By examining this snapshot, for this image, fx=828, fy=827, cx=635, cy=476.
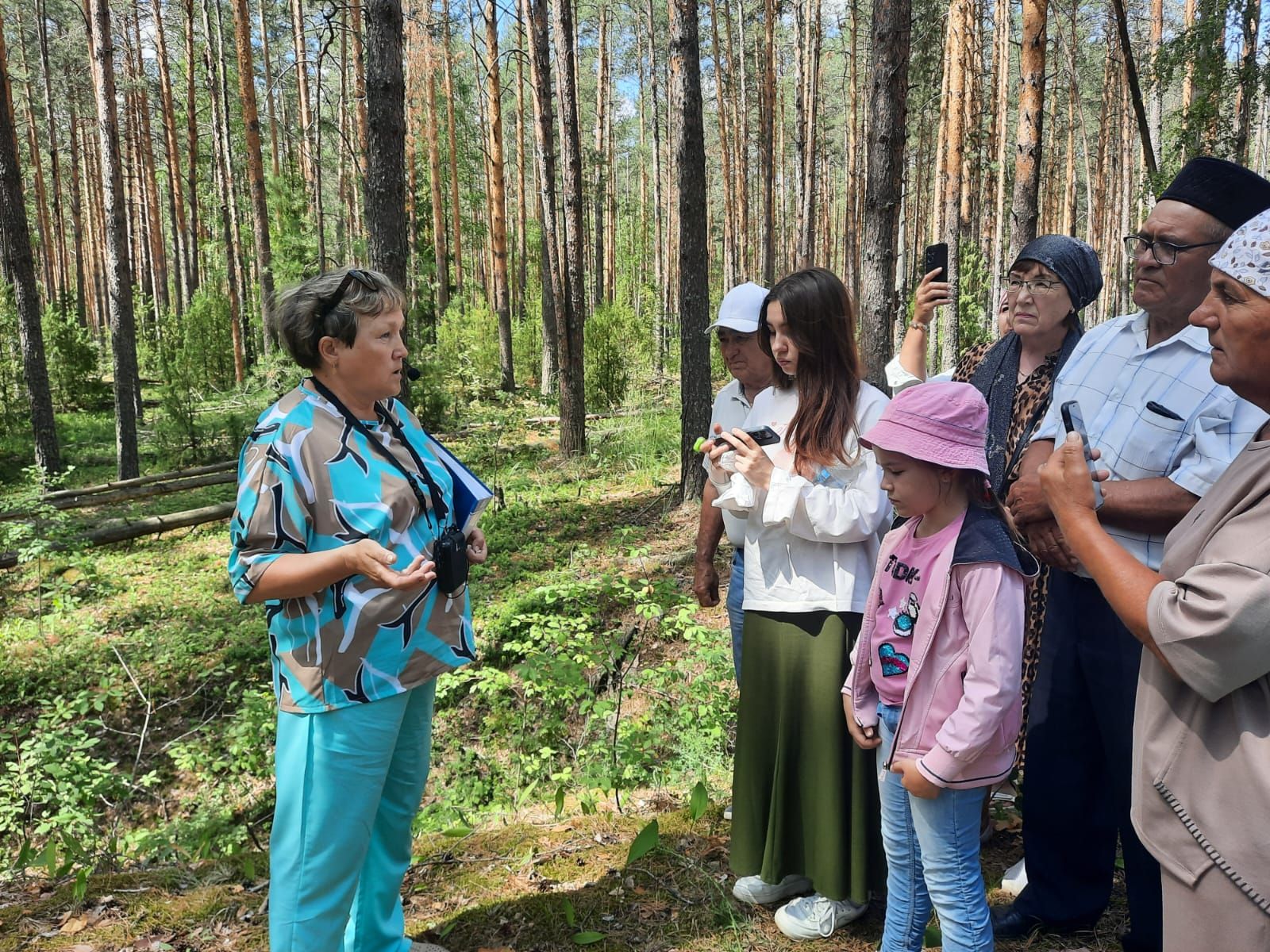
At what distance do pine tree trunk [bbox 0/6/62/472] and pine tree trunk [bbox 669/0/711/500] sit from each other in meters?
7.52

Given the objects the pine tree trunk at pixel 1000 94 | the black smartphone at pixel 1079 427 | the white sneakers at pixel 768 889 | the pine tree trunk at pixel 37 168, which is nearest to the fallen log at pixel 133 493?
the white sneakers at pixel 768 889

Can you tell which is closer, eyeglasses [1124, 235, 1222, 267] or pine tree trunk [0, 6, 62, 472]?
eyeglasses [1124, 235, 1222, 267]

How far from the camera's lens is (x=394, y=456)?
6.95 feet

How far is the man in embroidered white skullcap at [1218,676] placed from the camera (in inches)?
46.2

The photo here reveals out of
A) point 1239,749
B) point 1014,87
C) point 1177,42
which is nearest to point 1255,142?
point 1014,87

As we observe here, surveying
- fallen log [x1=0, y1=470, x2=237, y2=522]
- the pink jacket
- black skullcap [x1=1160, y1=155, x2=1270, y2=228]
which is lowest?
fallen log [x1=0, y1=470, x2=237, y2=522]

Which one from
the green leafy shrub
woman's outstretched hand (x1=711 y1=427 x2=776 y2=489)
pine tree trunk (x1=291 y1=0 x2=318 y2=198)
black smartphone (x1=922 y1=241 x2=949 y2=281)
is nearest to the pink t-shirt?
→ woman's outstretched hand (x1=711 y1=427 x2=776 y2=489)

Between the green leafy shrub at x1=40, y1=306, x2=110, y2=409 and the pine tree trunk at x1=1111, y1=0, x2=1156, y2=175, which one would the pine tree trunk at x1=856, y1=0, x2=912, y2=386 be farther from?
the green leafy shrub at x1=40, y1=306, x2=110, y2=409

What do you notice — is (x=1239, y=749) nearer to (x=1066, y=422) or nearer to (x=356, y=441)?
(x=1066, y=422)

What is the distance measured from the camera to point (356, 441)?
2047 millimetres

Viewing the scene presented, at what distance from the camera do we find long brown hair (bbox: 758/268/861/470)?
93.3 inches

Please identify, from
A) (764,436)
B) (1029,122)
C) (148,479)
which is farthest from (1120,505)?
(148,479)

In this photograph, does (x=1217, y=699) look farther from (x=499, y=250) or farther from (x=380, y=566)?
(x=499, y=250)

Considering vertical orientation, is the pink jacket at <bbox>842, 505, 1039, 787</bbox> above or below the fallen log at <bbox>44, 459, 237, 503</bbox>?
above
